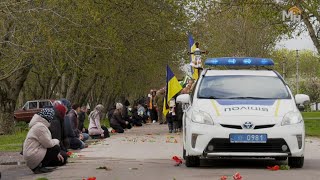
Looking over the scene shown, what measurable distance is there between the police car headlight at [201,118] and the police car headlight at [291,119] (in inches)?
46.5

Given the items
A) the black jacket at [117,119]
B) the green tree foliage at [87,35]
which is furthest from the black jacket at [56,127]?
the black jacket at [117,119]

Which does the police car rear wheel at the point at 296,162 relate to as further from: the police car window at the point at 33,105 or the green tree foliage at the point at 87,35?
the police car window at the point at 33,105

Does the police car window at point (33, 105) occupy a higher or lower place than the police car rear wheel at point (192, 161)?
higher

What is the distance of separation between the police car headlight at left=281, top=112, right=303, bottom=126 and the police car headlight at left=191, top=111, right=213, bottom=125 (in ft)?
3.88

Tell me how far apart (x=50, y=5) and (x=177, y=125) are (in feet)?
23.4

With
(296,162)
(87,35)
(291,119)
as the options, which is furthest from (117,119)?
(291,119)

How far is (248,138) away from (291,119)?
0.83 metres

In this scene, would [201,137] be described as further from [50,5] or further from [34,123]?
[50,5]

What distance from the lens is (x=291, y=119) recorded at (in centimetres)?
1297

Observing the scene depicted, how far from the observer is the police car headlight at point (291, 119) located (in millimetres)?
12898

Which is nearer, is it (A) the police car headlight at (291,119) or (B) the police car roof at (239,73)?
(A) the police car headlight at (291,119)

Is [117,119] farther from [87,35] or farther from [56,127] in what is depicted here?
[56,127]

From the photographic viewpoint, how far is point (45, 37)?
93.3ft

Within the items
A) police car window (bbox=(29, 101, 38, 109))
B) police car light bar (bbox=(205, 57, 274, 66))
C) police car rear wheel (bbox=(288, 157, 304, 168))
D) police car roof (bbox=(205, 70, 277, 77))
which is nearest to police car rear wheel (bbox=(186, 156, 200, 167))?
police car rear wheel (bbox=(288, 157, 304, 168))
